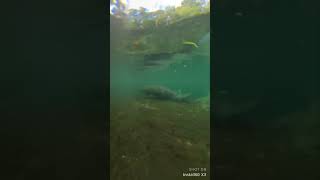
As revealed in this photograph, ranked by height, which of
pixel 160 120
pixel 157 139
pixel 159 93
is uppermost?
pixel 159 93

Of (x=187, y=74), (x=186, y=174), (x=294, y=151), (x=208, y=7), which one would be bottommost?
(x=186, y=174)

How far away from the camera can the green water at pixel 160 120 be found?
8.02ft

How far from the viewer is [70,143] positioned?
2.44m

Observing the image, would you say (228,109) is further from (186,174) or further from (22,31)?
(22,31)

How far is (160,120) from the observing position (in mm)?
2465

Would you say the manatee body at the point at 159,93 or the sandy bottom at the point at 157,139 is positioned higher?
the manatee body at the point at 159,93

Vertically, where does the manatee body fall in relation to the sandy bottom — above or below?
above

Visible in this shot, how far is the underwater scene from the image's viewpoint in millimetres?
2443

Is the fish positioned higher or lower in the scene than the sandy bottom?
higher

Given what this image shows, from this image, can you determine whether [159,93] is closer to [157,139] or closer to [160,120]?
[160,120]

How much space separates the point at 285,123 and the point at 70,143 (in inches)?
Result: 61.3

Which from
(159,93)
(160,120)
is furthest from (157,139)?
(159,93)

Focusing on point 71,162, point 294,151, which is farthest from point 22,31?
point 294,151

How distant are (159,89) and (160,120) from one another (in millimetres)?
227
